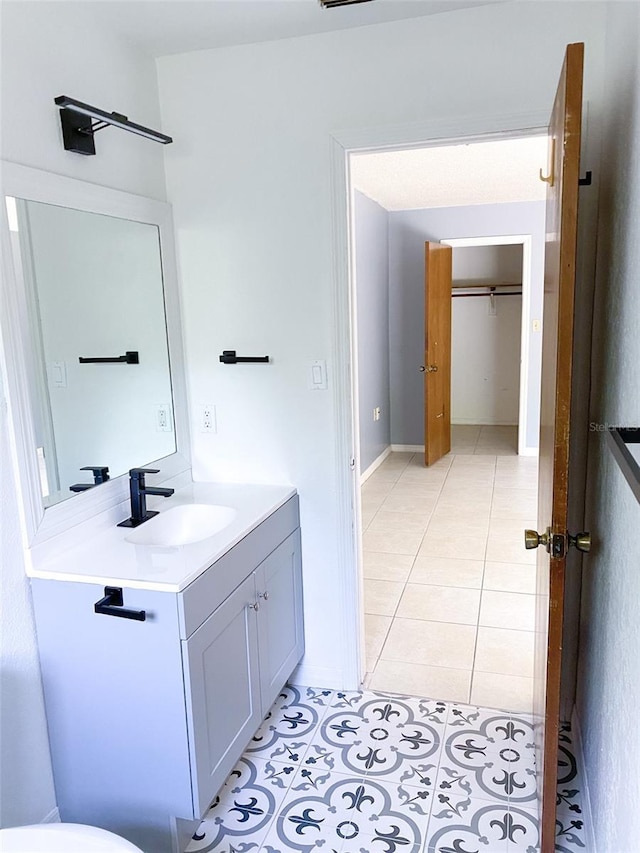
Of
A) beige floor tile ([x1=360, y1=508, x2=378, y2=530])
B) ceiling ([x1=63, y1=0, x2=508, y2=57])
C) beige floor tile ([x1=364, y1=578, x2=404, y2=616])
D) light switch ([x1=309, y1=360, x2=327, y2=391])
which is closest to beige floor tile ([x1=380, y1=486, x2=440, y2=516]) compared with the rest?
beige floor tile ([x1=360, y1=508, x2=378, y2=530])

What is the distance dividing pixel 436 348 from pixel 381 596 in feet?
10.0

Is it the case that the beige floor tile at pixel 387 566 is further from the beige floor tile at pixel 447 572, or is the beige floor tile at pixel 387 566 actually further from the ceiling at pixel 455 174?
the ceiling at pixel 455 174

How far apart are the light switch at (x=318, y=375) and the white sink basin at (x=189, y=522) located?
0.55 meters

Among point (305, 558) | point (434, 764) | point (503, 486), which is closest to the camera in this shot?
point (434, 764)

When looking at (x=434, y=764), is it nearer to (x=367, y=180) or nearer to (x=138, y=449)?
(x=138, y=449)

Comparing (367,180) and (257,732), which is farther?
(367,180)

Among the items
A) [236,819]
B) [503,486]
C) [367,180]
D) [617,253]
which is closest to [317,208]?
[617,253]

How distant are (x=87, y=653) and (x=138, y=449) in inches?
29.5

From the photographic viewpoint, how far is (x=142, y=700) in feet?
5.56

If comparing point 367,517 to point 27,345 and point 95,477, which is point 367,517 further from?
point 27,345

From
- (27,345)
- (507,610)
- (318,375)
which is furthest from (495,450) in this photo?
(27,345)

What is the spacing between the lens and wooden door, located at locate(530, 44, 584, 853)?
136cm

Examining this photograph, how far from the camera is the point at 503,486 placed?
5.13 metres

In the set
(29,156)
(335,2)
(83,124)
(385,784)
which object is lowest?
(385,784)
